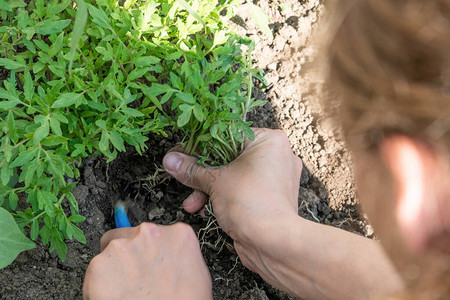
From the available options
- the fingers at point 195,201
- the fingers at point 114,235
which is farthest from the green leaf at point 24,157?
the fingers at point 195,201

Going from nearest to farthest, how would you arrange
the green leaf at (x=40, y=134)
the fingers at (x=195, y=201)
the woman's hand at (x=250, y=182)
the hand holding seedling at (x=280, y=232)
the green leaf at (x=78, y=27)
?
1. the green leaf at (x=78, y=27)
2. the green leaf at (x=40, y=134)
3. the hand holding seedling at (x=280, y=232)
4. the woman's hand at (x=250, y=182)
5. the fingers at (x=195, y=201)

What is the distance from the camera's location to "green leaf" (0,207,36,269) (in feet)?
4.25

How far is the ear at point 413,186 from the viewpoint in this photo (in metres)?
0.71

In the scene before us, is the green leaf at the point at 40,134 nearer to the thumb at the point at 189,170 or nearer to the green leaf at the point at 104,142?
the green leaf at the point at 104,142

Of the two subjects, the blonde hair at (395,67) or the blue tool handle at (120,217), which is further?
the blue tool handle at (120,217)

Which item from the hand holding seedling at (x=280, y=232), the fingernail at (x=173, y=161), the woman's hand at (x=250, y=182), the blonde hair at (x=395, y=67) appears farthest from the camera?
the fingernail at (x=173, y=161)

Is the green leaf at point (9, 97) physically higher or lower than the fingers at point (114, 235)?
higher

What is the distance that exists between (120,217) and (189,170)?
14.2 inches

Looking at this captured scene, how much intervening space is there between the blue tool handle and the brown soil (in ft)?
0.20

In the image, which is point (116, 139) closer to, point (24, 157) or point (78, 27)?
point (24, 157)

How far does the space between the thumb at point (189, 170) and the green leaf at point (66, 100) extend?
18.4 inches

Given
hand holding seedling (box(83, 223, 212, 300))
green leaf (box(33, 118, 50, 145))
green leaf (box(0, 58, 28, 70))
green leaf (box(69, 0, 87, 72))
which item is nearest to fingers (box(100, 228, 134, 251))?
hand holding seedling (box(83, 223, 212, 300))

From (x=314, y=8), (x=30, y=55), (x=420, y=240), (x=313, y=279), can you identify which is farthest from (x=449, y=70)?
(x=314, y=8)

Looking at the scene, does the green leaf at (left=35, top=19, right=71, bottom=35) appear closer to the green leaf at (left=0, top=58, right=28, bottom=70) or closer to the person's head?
the green leaf at (left=0, top=58, right=28, bottom=70)
